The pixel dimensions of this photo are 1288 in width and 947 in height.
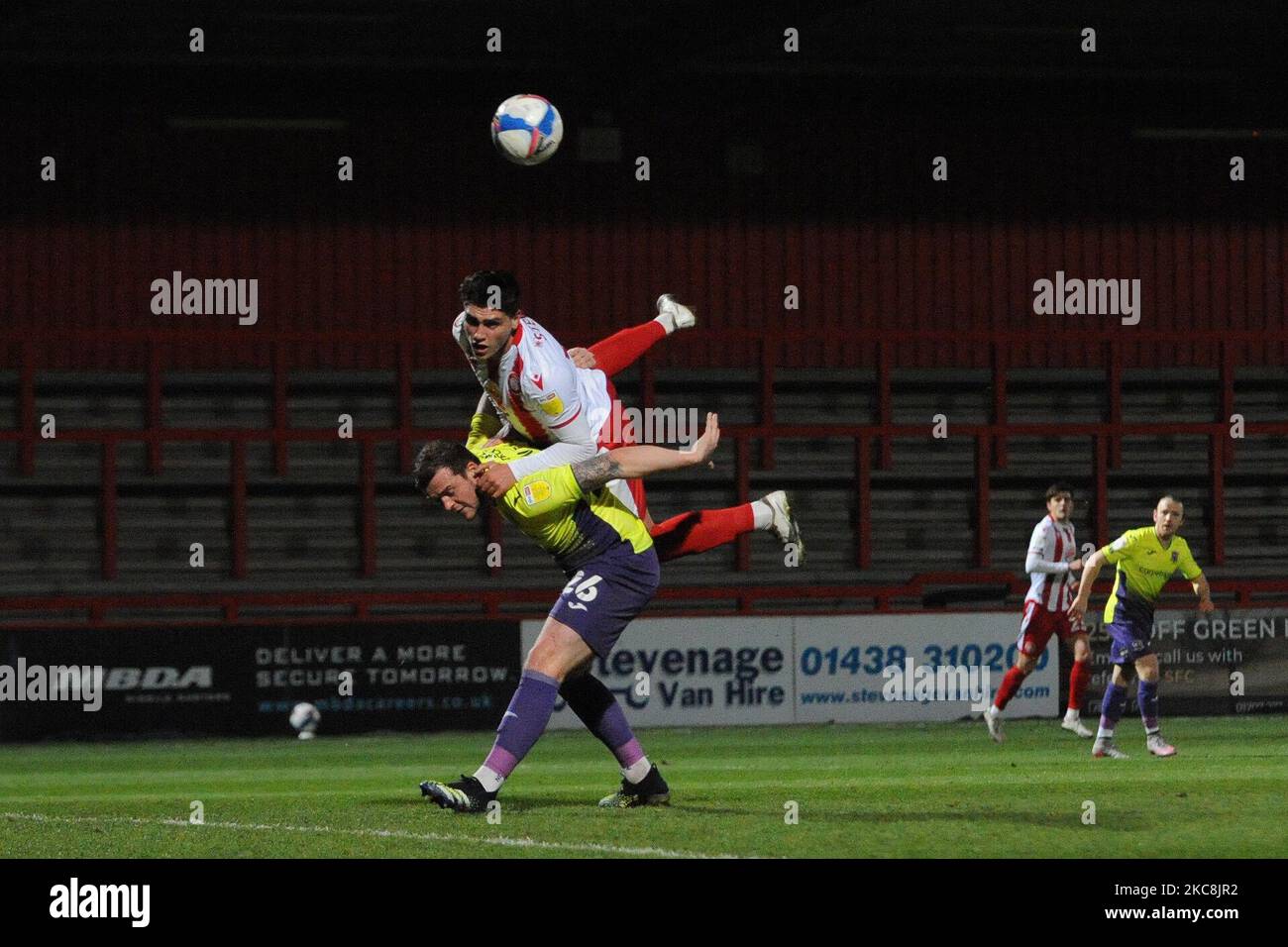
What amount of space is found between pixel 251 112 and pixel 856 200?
7136mm

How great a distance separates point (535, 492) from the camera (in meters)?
8.95

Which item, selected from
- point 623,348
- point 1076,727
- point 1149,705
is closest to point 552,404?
point 623,348

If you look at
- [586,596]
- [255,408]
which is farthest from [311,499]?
[586,596]

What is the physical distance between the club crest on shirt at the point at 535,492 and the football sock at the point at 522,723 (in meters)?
0.81

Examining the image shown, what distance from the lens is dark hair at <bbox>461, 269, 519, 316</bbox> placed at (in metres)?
9.30

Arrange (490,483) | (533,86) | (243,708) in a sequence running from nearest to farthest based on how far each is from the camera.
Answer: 1. (490,483)
2. (243,708)
3. (533,86)

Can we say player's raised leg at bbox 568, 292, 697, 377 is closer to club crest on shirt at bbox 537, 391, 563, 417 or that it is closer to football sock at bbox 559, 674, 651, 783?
club crest on shirt at bbox 537, 391, 563, 417

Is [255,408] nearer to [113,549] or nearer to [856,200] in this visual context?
[113,549]

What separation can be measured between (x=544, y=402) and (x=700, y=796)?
7.71 ft

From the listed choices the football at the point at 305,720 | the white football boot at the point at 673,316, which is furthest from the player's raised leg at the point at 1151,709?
the football at the point at 305,720

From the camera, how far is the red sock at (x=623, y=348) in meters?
10.5

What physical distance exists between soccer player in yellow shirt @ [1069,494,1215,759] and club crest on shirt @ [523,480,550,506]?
5649 millimetres

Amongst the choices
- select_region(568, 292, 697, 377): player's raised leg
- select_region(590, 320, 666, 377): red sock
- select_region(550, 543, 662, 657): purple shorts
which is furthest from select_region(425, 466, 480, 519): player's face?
select_region(590, 320, 666, 377): red sock

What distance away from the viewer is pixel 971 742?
48.6ft
